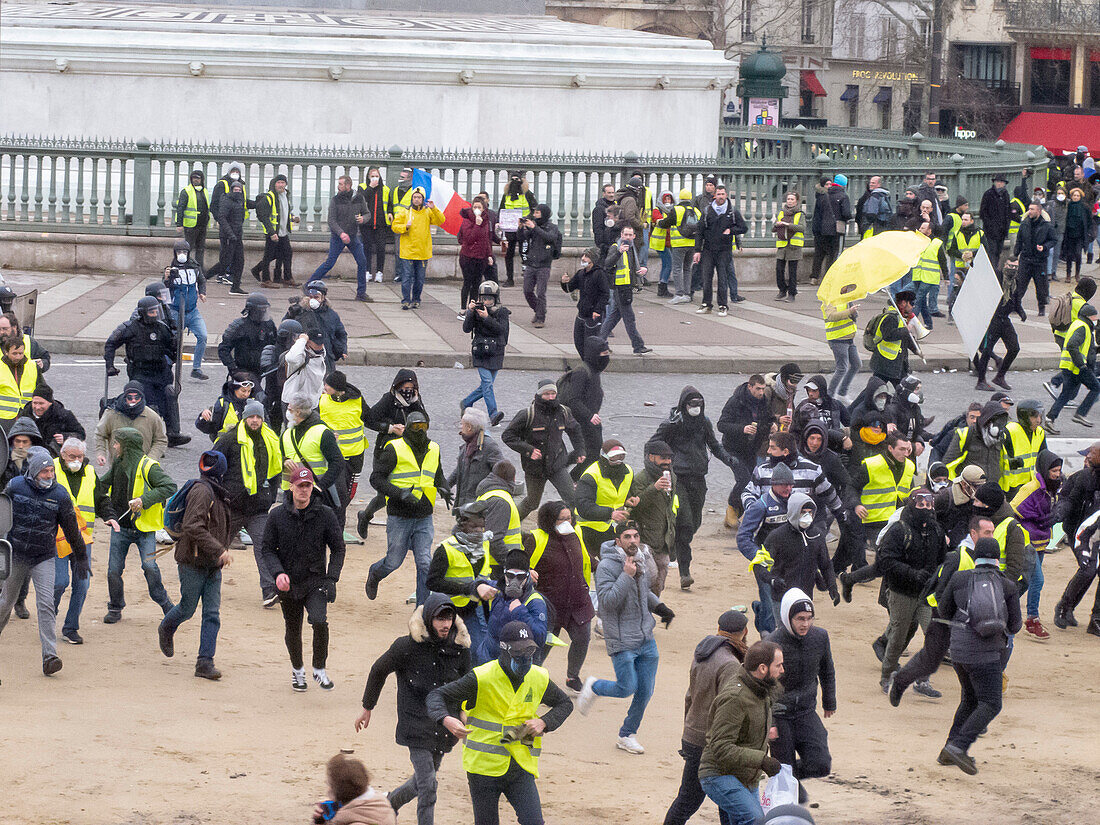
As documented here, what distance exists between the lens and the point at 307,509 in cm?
1016

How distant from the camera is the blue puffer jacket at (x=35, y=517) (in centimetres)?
1025

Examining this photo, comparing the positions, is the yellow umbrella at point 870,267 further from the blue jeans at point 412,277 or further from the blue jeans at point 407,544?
the blue jeans at point 412,277

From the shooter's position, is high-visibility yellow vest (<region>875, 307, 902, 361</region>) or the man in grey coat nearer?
the man in grey coat

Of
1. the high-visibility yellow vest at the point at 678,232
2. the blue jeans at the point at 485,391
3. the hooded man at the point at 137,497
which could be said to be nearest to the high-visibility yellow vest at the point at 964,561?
the hooded man at the point at 137,497

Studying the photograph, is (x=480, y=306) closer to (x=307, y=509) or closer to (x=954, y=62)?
(x=307, y=509)

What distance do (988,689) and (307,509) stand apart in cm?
411

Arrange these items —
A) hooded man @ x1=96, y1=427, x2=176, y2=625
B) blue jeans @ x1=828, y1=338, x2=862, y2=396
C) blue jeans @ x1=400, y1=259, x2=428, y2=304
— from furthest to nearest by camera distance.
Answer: blue jeans @ x1=400, y1=259, x2=428, y2=304 → blue jeans @ x1=828, y1=338, x2=862, y2=396 → hooded man @ x1=96, y1=427, x2=176, y2=625

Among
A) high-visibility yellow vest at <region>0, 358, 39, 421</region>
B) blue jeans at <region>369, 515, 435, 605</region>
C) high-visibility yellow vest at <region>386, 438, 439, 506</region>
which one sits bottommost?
blue jeans at <region>369, 515, 435, 605</region>

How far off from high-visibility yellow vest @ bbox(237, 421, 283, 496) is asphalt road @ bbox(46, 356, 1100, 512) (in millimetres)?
3122

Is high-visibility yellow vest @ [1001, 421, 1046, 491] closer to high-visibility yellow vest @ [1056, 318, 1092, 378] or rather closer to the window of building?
high-visibility yellow vest @ [1056, 318, 1092, 378]

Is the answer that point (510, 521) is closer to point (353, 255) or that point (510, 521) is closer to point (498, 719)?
point (498, 719)

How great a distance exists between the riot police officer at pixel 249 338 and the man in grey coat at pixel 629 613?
5819 mm

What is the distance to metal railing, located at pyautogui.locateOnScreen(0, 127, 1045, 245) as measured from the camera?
949 inches

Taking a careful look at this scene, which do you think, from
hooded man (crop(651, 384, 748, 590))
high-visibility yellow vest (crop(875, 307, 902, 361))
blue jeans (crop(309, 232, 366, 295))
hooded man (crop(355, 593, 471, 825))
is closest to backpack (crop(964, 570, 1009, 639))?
hooded man (crop(355, 593, 471, 825))
